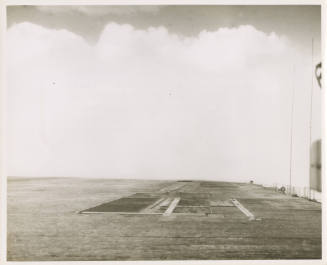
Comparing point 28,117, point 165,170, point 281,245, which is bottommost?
point 281,245

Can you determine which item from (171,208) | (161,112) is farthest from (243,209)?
(161,112)

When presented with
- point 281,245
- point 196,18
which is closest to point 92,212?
point 281,245

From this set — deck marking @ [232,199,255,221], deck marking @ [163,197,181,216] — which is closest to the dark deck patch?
deck marking @ [163,197,181,216]

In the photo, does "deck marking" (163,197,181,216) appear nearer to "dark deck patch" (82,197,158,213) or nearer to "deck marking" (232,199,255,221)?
"dark deck patch" (82,197,158,213)

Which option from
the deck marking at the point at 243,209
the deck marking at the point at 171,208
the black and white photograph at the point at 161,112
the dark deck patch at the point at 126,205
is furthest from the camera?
the dark deck patch at the point at 126,205

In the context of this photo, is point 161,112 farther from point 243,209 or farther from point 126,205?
point 126,205

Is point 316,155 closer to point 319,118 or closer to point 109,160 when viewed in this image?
point 319,118

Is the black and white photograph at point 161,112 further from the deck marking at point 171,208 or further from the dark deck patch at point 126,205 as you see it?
the dark deck patch at point 126,205

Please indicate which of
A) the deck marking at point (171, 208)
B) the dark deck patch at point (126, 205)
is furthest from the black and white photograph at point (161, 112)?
the dark deck patch at point (126, 205)
